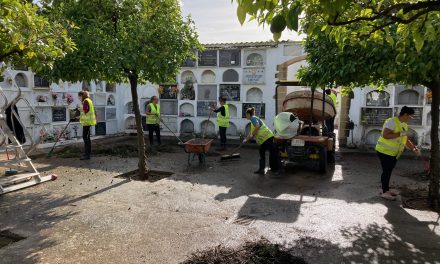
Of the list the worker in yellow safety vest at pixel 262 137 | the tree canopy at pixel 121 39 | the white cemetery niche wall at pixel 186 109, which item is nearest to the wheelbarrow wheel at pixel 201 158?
the worker in yellow safety vest at pixel 262 137

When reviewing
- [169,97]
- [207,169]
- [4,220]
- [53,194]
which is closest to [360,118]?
[207,169]

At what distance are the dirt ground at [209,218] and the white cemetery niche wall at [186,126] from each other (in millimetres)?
5839

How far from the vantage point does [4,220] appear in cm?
473

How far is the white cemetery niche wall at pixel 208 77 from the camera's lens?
43.3 feet

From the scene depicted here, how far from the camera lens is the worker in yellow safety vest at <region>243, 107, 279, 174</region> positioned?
25.0 feet

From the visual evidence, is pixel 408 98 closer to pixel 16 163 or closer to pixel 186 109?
pixel 186 109

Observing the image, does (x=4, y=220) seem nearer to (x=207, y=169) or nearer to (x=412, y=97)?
(x=207, y=169)

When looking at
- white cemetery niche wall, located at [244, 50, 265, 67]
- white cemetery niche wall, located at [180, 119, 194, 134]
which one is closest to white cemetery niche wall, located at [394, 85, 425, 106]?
white cemetery niche wall, located at [244, 50, 265, 67]

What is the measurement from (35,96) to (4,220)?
6.88 metres

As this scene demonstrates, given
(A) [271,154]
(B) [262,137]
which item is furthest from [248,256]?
(A) [271,154]

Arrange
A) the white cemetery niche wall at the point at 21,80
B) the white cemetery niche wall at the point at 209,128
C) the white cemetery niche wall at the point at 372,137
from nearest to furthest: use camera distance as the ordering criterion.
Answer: the white cemetery niche wall at the point at 21,80, the white cemetery niche wall at the point at 372,137, the white cemetery niche wall at the point at 209,128

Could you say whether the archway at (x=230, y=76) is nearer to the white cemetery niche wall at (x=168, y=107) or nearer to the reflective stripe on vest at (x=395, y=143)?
the white cemetery niche wall at (x=168, y=107)

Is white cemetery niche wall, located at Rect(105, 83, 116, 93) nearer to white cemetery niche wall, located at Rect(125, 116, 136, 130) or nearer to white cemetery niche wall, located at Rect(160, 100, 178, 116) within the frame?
white cemetery niche wall, located at Rect(125, 116, 136, 130)

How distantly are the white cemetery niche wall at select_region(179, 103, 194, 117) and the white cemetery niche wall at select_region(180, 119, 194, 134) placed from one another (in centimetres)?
26
